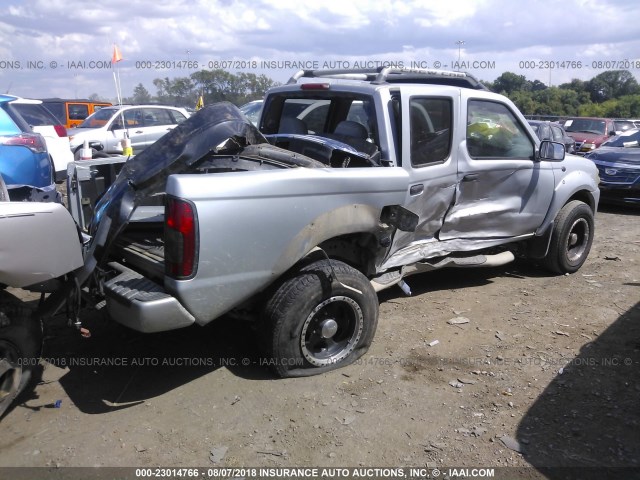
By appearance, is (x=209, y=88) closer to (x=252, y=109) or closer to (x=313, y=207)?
(x=252, y=109)

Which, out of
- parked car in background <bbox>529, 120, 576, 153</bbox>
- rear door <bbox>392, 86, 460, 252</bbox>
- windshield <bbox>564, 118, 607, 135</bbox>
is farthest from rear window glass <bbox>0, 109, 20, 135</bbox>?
windshield <bbox>564, 118, 607, 135</bbox>

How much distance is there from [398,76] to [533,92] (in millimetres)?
31449

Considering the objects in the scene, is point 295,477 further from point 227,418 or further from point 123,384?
point 123,384

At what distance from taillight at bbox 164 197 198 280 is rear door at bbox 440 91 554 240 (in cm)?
253

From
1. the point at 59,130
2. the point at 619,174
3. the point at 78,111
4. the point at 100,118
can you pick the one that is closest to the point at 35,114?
the point at 59,130

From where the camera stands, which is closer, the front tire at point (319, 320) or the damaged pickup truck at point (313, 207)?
the damaged pickup truck at point (313, 207)

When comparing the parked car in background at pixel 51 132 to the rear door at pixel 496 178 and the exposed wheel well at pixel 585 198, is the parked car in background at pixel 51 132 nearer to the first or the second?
the rear door at pixel 496 178

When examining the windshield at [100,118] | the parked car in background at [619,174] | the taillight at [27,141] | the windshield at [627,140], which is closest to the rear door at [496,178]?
the taillight at [27,141]

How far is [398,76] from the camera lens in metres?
4.89

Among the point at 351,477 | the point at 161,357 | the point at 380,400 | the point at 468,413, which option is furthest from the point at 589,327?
the point at 161,357

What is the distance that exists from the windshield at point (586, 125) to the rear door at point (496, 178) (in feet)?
50.0

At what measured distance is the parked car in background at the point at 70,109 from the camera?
61.9ft

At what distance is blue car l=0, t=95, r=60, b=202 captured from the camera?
6.30m

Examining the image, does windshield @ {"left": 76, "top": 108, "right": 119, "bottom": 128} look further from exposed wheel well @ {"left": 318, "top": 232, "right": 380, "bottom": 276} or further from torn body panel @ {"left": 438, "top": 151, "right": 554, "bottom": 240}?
exposed wheel well @ {"left": 318, "top": 232, "right": 380, "bottom": 276}
